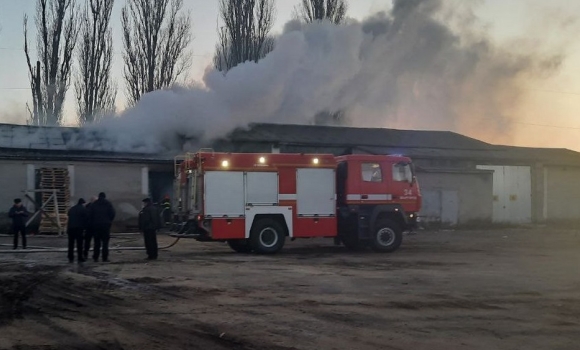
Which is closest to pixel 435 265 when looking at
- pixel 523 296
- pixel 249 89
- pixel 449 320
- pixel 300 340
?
pixel 523 296

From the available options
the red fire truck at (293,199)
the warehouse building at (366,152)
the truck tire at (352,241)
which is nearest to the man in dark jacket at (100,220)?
the red fire truck at (293,199)

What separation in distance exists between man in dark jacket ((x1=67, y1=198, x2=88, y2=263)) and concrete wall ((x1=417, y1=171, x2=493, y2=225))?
22.0m

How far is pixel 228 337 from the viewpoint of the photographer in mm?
8477

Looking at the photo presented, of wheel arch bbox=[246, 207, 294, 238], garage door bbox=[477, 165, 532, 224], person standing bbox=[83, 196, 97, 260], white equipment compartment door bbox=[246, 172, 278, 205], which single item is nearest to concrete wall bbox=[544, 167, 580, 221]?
garage door bbox=[477, 165, 532, 224]

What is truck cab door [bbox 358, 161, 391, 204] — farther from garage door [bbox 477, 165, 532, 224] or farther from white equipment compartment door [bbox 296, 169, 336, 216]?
garage door [bbox 477, 165, 532, 224]

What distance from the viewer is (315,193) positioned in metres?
21.2

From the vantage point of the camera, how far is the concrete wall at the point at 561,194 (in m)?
42.0

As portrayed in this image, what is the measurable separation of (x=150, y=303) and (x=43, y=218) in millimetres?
19884

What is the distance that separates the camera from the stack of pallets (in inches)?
1152

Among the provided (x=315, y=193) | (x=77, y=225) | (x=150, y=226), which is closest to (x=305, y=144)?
(x=315, y=193)

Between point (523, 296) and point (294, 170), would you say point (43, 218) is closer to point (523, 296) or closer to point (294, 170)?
point (294, 170)

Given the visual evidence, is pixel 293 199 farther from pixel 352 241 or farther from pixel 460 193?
pixel 460 193

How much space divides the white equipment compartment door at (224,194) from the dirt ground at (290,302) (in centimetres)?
133

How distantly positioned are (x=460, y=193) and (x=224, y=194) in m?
20.3
